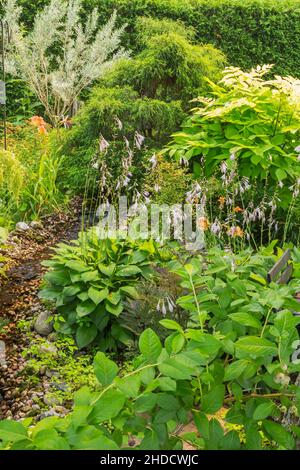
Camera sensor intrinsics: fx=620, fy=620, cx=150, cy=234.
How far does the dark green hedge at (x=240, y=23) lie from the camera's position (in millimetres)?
9188

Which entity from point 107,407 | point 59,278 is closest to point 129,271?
point 59,278

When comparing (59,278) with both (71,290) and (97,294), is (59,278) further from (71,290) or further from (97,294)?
(97,294)

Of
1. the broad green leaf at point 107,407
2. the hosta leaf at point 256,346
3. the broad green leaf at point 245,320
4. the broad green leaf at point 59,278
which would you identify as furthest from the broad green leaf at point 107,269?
the broad green leaf at point 107,407

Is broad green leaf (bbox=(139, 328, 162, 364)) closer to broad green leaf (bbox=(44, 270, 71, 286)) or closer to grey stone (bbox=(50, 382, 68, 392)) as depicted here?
grey stone (bbox=(50, 382, 68, 392))

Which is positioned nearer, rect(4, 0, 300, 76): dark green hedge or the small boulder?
the small boulder

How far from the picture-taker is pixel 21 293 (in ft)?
13.8

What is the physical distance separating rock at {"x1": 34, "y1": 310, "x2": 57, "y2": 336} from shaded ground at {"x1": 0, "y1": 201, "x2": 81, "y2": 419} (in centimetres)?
10

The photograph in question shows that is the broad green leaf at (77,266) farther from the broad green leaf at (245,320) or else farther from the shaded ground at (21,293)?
the broad green leaf at (245,320)

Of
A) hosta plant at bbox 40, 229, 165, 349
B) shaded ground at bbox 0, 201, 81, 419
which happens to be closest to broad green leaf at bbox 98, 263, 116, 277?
hosta plant at bbox 40, 229, 165, 349

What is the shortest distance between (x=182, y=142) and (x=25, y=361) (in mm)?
1752

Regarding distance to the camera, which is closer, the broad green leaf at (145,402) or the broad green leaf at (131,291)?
the broad green leaf at (145,402)

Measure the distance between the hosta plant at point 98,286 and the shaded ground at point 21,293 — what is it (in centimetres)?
26

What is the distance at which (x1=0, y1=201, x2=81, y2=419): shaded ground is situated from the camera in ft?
10.3

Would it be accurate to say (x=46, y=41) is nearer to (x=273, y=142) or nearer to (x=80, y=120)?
(x=80, y=120)
